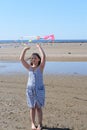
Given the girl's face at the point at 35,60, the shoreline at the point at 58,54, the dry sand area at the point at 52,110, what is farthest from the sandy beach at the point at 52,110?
the shoreline at the point at 58,54

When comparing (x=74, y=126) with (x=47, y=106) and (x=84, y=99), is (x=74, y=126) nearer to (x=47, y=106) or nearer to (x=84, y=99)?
(x=47, y=106)

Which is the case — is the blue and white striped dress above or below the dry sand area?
above

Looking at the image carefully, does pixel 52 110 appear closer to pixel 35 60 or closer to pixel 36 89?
pixel 36 89

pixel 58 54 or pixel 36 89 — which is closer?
pixel 36 89

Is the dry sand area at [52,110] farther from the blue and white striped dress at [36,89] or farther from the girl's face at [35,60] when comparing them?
the girl's face at [35,60]

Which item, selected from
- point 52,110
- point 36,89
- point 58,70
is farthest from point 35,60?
point 58,70

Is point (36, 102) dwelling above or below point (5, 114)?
above

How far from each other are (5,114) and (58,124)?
5.22ft

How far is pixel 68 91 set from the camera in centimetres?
1212

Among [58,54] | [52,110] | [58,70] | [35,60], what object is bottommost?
[52,110]

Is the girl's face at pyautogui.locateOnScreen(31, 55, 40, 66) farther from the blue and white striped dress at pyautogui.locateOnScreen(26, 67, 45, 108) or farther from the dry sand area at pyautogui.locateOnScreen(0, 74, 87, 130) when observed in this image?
the dry sand area at pyautogui.locateOnScreen(0, 74, 87, 130)

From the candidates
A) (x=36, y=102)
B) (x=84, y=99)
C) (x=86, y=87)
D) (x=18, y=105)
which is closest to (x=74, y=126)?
(x=36, y=102)

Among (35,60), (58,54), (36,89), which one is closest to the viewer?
(36,89)

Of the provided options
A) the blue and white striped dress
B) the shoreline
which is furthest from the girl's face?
the shoreline
